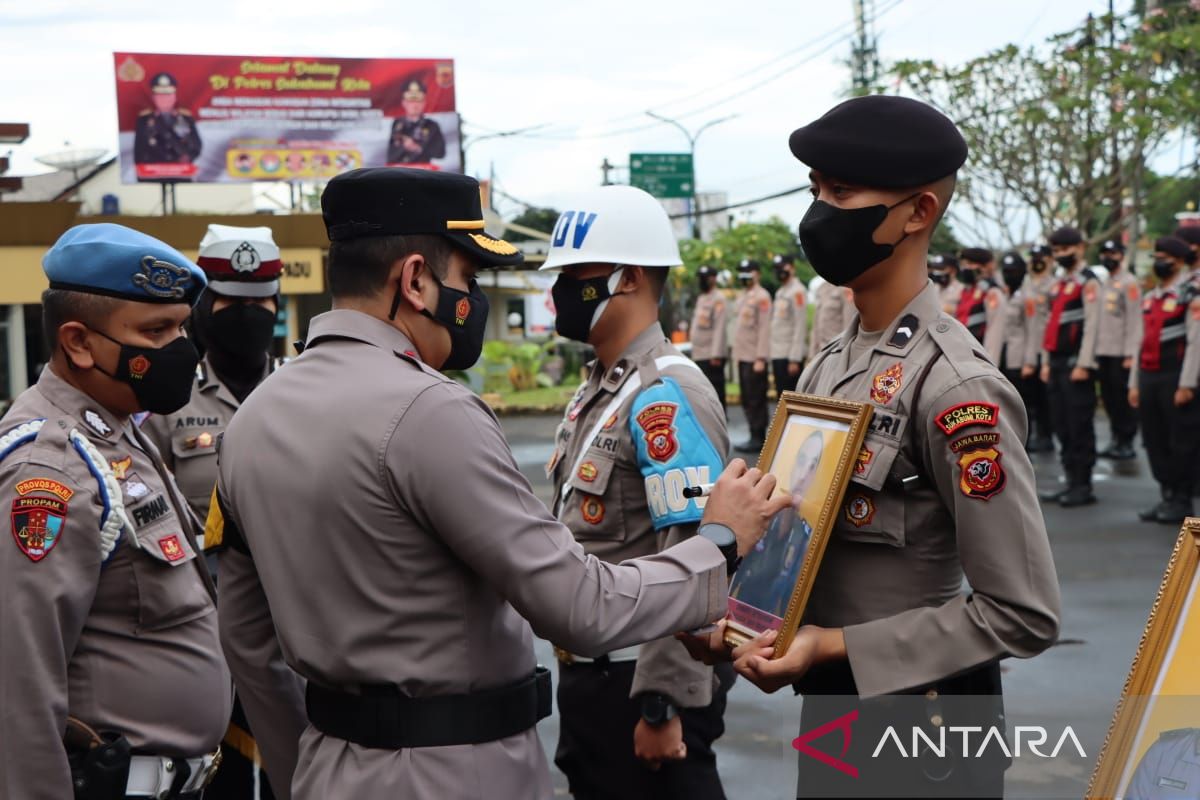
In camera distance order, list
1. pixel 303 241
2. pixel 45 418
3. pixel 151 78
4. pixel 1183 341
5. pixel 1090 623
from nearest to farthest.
Result: 1. pixel 45 418
2. pixel 1090 623
3. pixel 1183 341
4. pixel 303 241
5. pixel 151 78

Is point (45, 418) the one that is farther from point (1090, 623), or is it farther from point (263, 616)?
point (1090, 623)

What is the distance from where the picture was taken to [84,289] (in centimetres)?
308

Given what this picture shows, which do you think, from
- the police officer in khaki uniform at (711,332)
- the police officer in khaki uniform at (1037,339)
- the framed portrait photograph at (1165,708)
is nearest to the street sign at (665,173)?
the police officer in khaki uniform at (711,332)

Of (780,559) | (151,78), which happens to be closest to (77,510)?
(780,559)

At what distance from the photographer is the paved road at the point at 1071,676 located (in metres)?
4.92

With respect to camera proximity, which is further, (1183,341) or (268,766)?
(1183,341)

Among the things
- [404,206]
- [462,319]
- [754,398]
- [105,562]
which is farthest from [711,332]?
[404,206]

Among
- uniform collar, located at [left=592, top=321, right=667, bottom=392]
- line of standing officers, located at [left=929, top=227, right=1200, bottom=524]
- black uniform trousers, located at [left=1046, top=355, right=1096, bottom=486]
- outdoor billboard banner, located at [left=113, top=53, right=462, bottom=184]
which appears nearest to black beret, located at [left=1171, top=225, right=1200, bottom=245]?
line of standing officers, located at [left=929, top=227, right=1200, bottom=524]

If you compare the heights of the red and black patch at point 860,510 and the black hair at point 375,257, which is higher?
the black hair at point 375,257

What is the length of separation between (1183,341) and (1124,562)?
2.79m

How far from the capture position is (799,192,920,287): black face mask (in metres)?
2.43

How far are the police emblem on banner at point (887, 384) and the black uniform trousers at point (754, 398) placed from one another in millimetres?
13070

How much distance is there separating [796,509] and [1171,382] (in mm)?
9416

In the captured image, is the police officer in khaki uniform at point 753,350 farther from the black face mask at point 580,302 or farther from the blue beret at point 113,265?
the blue beret at point 113,265
